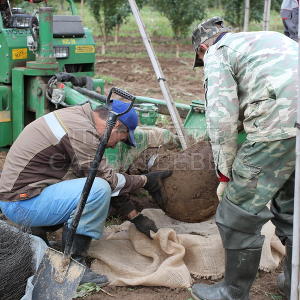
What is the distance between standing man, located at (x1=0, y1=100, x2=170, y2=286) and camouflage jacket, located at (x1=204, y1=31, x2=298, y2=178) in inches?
32.8

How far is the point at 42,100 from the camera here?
5.19 metres

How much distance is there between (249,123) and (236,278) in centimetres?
90

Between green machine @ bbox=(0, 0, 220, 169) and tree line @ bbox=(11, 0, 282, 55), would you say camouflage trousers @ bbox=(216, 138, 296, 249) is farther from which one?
tree line @ bbox=(11, 0, 282, 55)

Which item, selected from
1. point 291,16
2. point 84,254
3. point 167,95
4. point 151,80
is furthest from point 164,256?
point 151,80

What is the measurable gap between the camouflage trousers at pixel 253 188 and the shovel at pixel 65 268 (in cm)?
76

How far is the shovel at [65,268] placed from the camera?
3.13 metres

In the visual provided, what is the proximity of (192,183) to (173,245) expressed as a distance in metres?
0.52

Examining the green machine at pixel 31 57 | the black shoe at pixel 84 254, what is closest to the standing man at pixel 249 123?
the black shoe at pixel 84 254

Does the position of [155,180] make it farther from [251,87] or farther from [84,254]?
[251,87]

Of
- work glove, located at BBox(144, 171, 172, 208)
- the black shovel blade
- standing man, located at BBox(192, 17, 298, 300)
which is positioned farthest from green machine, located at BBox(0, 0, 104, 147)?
standing man, located at BBox(192, 17, 298, 300)

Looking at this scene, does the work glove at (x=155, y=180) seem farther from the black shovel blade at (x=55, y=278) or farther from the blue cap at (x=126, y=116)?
the black shovel blade at (x=55, y=278)

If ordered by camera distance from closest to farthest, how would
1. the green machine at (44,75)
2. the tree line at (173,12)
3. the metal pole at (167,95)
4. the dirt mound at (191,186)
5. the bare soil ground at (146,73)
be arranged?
the dirt mound at (191,186)
the metal pole at (167,95)
the green machine at (44,75)
the bare soil ground at (146,73)
the tree line at (173,12)

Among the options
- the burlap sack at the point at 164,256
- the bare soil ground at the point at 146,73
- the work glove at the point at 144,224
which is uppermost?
the work glove at the point at 144,224

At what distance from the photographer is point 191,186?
4043mm
